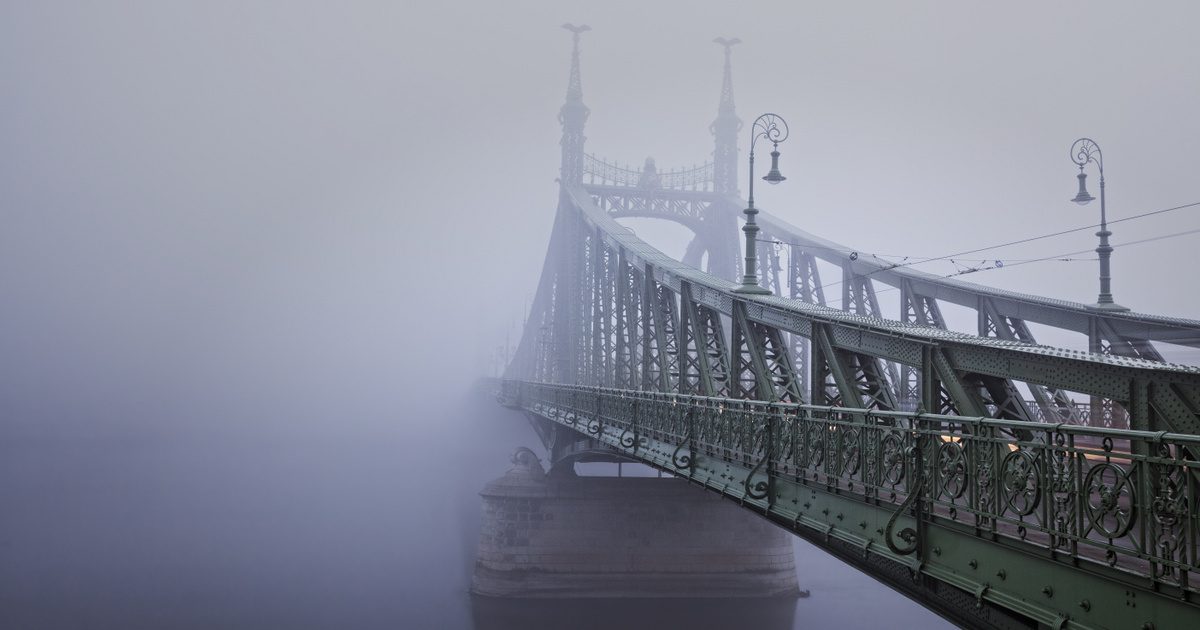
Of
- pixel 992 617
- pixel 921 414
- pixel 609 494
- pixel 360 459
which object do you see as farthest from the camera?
pixel 360 459

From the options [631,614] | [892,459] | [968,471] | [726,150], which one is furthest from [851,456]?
[726,150]

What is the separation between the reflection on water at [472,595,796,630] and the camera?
35.9 m

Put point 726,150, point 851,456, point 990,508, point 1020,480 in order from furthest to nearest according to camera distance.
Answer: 1. point 726,150
2. point 851,456
3. point 990,508
4. point 1020,480

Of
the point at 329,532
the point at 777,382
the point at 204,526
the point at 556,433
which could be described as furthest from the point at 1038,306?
the point at 204,526

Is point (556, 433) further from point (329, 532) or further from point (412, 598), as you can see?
point (329, 532)

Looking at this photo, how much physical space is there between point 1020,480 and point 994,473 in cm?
35

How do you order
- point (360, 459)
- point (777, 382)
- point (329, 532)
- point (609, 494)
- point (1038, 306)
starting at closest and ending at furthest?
1. point (777, 382)
2. point (1038, 306)
3. point (609, 494)
4. point (329, 532)
5. point (360, 459)

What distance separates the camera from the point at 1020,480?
301 inches

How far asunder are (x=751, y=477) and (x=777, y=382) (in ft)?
13.3

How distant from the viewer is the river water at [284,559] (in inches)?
1441

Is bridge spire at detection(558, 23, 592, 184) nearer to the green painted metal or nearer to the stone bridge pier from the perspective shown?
the stone bridge pier

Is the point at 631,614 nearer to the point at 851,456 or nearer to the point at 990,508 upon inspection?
the point at 851,456

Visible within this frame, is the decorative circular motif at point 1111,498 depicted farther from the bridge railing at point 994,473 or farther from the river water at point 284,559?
the river water at point 284,559

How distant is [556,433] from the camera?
1443 inches
